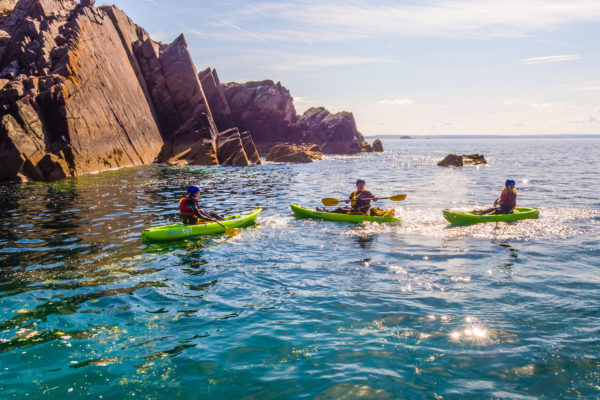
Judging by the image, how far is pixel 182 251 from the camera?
1038 centimetres

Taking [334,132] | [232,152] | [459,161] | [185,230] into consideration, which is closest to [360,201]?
[185,230]

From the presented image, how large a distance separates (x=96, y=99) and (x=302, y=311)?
28847 millimetres

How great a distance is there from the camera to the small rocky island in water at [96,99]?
23.9 metres

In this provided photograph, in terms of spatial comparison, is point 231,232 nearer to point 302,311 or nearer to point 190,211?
point 190,211

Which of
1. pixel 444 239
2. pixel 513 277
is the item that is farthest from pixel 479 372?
pixel 444 239

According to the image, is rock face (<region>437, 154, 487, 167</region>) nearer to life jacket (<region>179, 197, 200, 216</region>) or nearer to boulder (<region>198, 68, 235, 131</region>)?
boulder (<region>198, 68, 235, 131</region>)

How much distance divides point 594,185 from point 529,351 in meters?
24.1

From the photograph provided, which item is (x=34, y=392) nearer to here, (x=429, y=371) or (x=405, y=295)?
(x=429, y=371)

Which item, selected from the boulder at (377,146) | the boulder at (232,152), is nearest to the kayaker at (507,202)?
the boulder at (232,152)

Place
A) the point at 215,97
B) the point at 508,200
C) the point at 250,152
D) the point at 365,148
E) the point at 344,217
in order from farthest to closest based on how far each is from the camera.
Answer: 1. the point at 365,148
2. the point at 215,97
3. the point at 250,152
4. the point at 508,200
5. the point at 344,217

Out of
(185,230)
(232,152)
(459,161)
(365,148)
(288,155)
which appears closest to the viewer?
(185,230)

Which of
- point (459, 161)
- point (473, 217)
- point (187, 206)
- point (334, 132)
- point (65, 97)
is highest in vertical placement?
point (334, 132)

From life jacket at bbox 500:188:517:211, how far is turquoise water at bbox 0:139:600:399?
1037 mm

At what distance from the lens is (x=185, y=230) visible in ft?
38.1
